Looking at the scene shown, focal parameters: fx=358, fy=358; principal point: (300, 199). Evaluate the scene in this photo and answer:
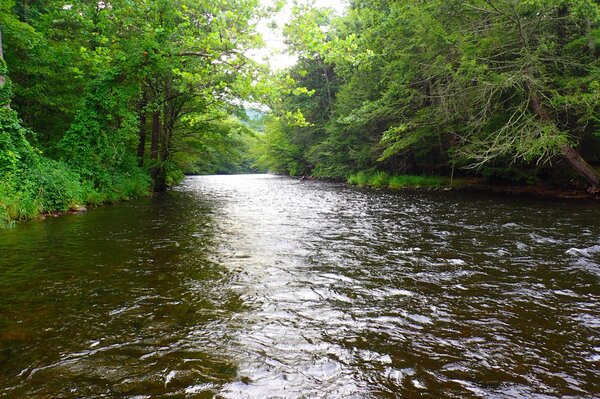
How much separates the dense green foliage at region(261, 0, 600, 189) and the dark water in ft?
24.8

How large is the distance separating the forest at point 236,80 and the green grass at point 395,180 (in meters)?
3.13

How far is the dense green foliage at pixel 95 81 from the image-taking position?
11.8 m

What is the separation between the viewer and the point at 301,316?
4.16m

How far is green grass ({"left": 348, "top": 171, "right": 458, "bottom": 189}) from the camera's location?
77.9 feet

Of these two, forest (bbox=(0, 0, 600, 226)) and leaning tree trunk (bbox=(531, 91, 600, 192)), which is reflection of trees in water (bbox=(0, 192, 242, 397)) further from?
leaning tree trunk (bbox=(531, 91, 600, 192))

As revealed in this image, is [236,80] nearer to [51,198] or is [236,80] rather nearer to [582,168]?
[51,198]

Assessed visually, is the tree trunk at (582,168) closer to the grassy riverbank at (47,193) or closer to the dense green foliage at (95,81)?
the dense green foliage at (95,81)

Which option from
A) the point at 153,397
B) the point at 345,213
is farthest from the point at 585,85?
the point at 153,397

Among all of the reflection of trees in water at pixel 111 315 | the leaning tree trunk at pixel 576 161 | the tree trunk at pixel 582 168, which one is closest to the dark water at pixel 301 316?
the reflection of trees in water at pixel 111 315

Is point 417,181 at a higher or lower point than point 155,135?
lower

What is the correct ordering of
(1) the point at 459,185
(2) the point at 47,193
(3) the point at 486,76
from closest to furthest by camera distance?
1. (2) the point at 47,193
2. (3) the point at 486,76
3. (1) the point at 459,185

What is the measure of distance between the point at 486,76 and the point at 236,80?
33.7 ft

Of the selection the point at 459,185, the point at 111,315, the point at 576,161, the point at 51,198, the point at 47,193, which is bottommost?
the point at 111,315

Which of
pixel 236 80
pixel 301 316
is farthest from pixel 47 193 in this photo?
pixel 301 316
